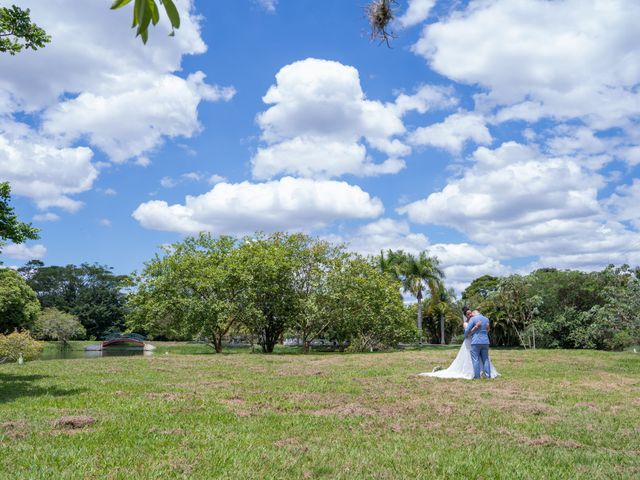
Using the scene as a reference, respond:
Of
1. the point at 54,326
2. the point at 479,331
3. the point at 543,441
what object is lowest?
the point at 543,441

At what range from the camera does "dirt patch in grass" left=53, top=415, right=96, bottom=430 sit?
323 inches

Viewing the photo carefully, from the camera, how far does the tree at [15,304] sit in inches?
2272

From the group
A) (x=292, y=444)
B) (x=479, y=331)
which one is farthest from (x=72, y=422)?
(x=479, y=331)

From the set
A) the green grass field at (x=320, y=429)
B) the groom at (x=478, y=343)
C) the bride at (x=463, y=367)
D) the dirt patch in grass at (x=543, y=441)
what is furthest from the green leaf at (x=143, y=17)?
the bride at (x=463, y=367)

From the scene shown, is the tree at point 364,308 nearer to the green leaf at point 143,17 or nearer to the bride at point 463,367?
the bride at point 463,367

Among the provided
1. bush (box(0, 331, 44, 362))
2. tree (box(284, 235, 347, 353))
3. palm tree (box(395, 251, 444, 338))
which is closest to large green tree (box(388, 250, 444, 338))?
palm tree (box(395, 251, 444, 338))

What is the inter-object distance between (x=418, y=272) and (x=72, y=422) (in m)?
57.4

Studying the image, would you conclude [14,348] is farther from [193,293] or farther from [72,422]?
[72,422]

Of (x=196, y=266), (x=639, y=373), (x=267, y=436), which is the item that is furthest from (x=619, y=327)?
(x=267, y=436)

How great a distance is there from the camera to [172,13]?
1568mm

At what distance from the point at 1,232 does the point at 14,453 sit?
837cm

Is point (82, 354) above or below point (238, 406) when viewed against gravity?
below

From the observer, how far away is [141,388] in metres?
12.7

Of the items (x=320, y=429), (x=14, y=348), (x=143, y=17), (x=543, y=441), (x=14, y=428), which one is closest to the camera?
(x=143, y=17)
